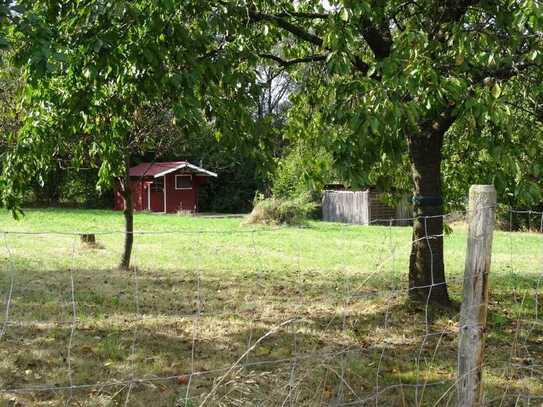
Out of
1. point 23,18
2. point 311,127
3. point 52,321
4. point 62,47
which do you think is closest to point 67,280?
point 52,321

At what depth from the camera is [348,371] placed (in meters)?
5.24

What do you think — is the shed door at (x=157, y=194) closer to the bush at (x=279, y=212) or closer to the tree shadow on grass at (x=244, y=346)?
the bush at (x=279, y=212)

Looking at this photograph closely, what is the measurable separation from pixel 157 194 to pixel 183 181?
66.7 inches

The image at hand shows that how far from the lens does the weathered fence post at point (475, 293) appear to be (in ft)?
10.8

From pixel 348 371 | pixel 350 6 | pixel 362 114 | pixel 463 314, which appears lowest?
pixel 348 371

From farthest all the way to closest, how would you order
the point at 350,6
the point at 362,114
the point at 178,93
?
the point at 178,93 < the point at 350,6 < the point at 362,114

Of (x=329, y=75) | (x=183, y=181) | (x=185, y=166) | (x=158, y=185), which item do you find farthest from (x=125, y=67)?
(x=183, y=181)

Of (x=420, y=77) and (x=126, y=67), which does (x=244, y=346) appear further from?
(x=420, y=77)

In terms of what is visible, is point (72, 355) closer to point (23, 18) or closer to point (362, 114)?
point (23, 18)

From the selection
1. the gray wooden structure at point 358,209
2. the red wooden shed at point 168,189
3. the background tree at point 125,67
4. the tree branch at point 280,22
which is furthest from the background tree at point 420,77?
the red wooden shed at point 168,189

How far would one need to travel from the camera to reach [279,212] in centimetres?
2431

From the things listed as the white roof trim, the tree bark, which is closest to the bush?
the white roof trim

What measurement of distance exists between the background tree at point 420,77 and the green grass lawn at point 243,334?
33.0 inches

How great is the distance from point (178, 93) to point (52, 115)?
6.71 ft
